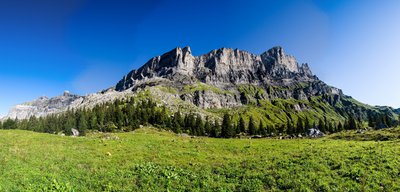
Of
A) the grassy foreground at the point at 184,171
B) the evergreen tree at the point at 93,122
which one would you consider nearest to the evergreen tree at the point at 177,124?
the evergreen tree at the point at 93,122

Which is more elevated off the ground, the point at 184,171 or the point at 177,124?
the point at 177,124

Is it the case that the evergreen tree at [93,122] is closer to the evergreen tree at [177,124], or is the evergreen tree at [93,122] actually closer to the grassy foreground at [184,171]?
the evergreen tree at [177,124]

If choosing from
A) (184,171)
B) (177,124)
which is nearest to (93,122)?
(177,124)

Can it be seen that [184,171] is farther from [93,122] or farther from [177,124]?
[93,122]

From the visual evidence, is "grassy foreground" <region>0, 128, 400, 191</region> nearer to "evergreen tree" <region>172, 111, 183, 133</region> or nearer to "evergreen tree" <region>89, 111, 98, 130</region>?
"evergreen tree" <region>172, 111, 183, 133</region>

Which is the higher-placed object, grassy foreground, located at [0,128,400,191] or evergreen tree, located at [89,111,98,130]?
evergreen tree, located at [89,111,98,130]

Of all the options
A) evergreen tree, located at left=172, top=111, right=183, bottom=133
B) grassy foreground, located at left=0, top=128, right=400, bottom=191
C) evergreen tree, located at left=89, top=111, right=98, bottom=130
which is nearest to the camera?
grassy foreground, located at left=0, top=128, right=400, bottom=191

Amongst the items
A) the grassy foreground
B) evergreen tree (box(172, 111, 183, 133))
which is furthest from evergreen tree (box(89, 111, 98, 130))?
the grassy foreground

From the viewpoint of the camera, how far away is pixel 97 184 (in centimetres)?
1922

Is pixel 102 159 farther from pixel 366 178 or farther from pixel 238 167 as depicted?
pixel 366 178

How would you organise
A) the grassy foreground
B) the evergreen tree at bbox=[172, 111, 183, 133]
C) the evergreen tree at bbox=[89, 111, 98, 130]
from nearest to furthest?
the grassy foreground → the evergreen tree at bbox=[89, 111, 98, 130] → the evergreen tree at bbox=[172, 111, 183, 133]

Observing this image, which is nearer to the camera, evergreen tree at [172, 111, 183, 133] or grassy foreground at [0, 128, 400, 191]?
grassy foreground at [0, 128, 400, 191]

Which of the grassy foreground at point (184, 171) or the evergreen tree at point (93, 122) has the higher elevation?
the evergreen tree at point (93, 122)

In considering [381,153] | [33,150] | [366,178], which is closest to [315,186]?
[366,178]
